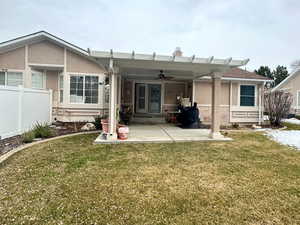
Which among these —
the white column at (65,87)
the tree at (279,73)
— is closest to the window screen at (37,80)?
the white column at (65,87)

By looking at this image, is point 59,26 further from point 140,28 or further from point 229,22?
point 229,22

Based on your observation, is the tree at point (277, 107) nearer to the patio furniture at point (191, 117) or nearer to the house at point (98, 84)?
the house at point (98, 84)

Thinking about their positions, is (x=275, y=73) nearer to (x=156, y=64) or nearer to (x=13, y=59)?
(x=156, y=64)

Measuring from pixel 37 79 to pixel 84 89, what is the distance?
2.60 metres

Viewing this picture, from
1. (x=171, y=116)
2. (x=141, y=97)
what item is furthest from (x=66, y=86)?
(x=171, y=116)

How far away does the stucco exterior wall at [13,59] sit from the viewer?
1005 centimetres

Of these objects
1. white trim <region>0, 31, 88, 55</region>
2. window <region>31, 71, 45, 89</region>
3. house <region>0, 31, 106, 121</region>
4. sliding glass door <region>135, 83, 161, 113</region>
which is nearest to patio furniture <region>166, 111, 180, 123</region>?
sliding glass door <region>135, 83, 161, 113</region>

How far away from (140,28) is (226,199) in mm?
17601

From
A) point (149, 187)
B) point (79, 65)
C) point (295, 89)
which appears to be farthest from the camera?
point (295, 89)

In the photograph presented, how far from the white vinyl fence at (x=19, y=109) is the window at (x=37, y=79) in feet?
6.02

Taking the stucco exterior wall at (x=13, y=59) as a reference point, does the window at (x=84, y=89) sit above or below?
below

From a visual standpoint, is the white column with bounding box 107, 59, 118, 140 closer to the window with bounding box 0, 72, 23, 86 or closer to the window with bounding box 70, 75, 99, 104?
the window with bounding box 70, 75, 99, 104

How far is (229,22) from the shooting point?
14727 millimetres

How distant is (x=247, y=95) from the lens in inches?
463
